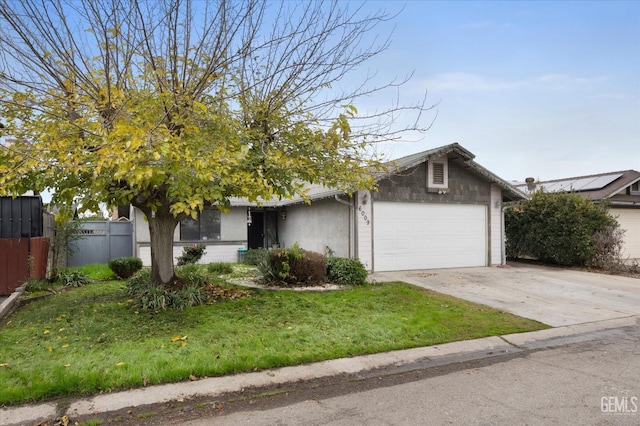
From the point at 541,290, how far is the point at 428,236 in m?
4.15

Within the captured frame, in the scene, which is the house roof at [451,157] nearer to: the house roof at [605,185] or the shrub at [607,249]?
the shrub at [607,249]

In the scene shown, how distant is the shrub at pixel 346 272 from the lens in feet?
31.8

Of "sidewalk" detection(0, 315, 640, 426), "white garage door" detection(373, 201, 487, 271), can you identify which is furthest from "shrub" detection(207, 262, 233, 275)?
"sidewalk" detection(0, 315, 640, 426)

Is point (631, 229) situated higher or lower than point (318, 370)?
higher

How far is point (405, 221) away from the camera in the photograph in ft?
42.9

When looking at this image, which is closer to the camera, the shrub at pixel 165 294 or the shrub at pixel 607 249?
the shrub at pixel 165 294

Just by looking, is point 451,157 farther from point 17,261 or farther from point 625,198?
point 17,261

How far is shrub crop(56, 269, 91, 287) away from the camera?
949 cm

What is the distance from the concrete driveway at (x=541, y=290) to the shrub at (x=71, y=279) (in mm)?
7627

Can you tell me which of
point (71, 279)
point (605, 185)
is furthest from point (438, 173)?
point (71, 279)

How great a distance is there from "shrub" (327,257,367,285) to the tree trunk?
393 centimetres

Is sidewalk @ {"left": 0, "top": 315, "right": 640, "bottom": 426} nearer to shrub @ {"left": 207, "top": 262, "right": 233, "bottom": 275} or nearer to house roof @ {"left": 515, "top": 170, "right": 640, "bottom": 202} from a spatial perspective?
shrub @ {"left": 207, "top": 262, "right": 233, "bottom": 275}

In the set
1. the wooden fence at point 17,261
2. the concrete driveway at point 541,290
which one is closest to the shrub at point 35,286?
the wooden fence at point 17,261

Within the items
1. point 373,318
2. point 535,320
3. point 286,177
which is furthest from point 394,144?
point 535,320
